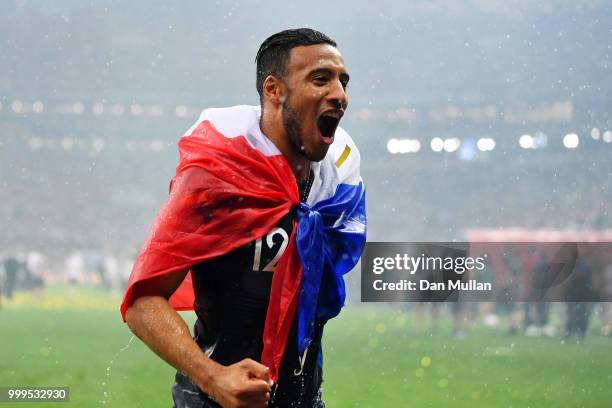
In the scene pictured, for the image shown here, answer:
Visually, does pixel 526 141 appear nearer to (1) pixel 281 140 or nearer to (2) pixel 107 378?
(2) pixel 107 378

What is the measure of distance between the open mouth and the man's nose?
0.06ft

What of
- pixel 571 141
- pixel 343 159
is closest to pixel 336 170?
pixel 343 159

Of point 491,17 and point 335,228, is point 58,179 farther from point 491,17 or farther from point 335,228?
point 335,228

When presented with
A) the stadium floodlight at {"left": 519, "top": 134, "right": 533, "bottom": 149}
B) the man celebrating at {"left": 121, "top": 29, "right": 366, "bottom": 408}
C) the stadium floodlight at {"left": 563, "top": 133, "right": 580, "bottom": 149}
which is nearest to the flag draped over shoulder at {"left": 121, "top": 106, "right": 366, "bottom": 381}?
the man celebrating at {"left": 121, "top": 29, "right": 366, "bottom": 408}

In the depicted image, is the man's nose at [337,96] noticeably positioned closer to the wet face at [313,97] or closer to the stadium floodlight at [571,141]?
the wet face at [313,97]

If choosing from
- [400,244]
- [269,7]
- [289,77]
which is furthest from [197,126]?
[269,7]

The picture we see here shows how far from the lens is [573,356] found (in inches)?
195

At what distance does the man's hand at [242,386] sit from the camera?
1.42 meters

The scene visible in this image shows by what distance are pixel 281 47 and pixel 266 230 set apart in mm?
417

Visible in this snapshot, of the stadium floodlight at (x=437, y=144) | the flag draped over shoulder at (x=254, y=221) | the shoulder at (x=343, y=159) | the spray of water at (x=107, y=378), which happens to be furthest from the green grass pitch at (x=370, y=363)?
the flag draped over shoulder at (x=254, y=221)

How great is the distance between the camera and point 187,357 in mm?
1506

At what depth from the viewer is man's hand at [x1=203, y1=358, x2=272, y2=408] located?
142 cm

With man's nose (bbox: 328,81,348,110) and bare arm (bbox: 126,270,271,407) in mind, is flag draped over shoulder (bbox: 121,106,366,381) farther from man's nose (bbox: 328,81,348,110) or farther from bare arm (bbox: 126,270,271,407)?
man's nose (bbox: 328,81,348,110)

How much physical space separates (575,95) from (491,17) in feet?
2.30
